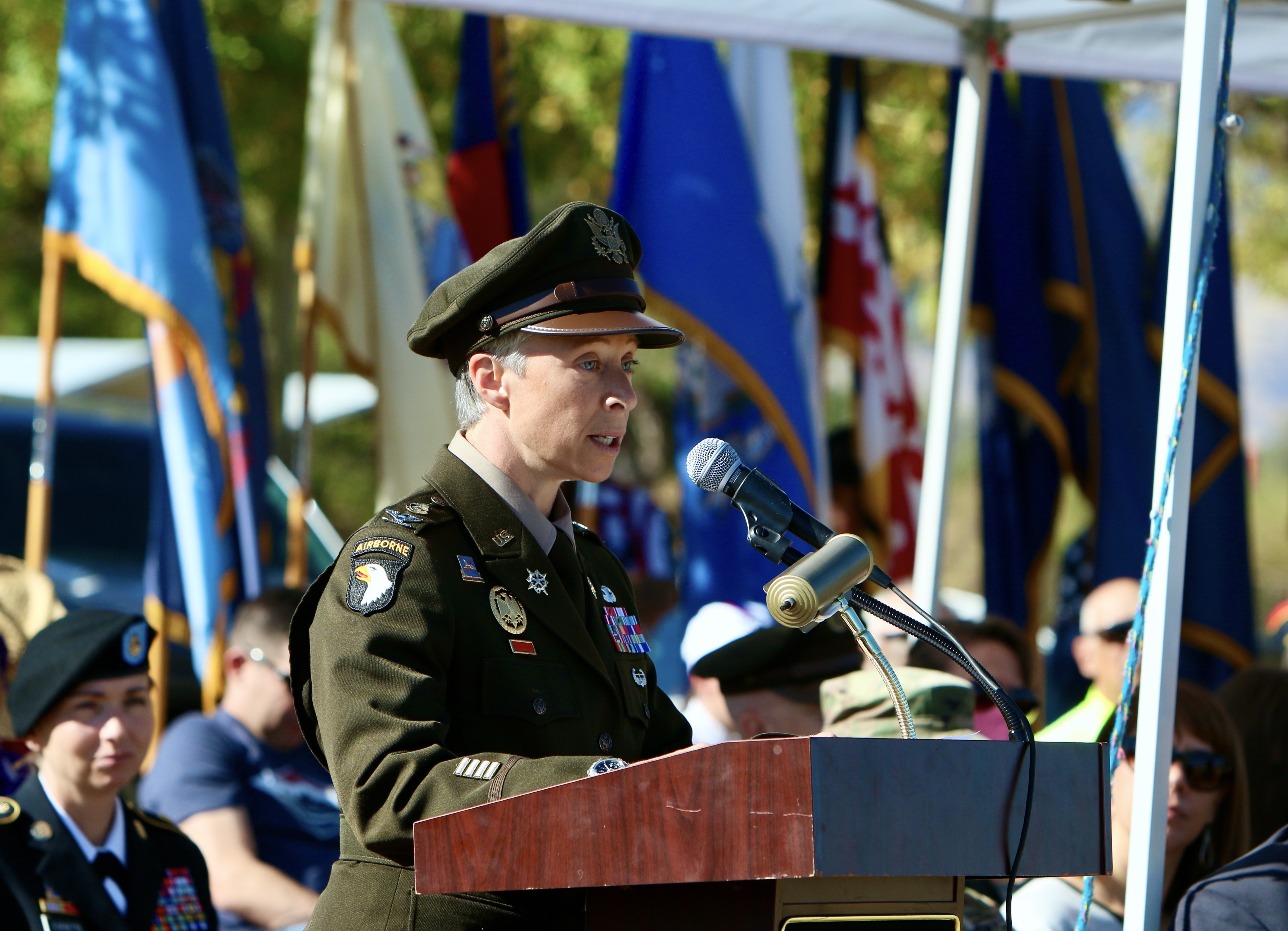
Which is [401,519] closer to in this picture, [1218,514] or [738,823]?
[738,823]

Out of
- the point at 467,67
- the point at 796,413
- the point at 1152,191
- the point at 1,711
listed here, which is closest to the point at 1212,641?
the point at 796,413

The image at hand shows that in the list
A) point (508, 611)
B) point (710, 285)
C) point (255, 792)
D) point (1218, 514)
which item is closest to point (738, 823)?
point (508, 611)

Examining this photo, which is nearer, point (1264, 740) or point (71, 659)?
point (71, 659)

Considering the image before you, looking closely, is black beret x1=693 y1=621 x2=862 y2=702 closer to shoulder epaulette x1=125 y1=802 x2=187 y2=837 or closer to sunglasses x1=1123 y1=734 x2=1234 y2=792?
sunglasses x1=1123 y1=734 x2=1234 y2=792

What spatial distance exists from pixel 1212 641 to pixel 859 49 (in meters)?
3.50

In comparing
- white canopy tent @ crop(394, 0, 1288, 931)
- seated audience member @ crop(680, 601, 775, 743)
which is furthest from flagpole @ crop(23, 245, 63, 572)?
seated audience member @ crop(680, 601, 775, 743)

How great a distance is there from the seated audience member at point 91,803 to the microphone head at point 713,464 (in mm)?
2092

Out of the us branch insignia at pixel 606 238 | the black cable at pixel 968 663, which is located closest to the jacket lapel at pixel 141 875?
the us branch insignia at pixel 606 238

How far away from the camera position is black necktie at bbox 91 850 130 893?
3.30 meters

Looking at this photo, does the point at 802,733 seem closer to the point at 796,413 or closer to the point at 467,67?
the point at 796,413

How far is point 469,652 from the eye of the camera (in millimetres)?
1957

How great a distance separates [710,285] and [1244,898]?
160 inches

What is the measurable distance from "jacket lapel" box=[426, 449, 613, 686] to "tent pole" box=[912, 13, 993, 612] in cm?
227

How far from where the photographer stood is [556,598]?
212cm
